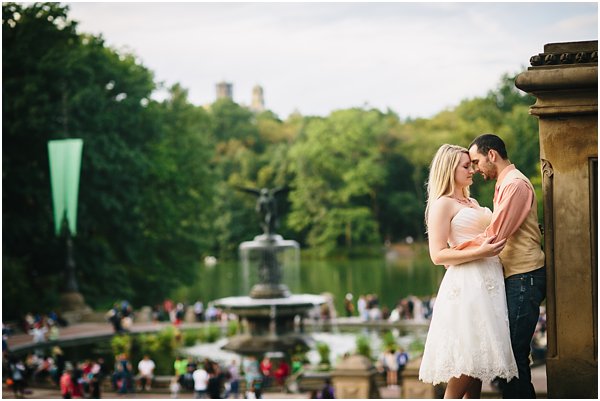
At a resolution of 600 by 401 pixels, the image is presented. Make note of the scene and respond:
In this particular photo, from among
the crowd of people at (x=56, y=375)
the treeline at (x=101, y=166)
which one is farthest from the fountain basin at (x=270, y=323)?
the treeline at (x=101, y=166)

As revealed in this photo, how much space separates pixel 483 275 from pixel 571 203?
64cm

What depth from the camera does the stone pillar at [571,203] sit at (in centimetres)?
624

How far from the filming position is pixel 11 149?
130 ft

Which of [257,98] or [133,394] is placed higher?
[257,98]

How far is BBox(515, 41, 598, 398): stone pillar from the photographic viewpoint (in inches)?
246

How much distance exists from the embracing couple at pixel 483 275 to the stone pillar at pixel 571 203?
117 millimetres

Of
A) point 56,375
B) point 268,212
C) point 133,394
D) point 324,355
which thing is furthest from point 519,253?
point 268,212

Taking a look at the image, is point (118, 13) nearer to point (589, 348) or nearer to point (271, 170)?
point (271, 170)

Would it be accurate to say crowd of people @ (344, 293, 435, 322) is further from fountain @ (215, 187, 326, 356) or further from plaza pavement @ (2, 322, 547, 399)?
fountain @ (215, 187, 326, 356)

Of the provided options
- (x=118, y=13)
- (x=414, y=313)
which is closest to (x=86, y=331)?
(x=414, y=313)

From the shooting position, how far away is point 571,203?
20.8 ft

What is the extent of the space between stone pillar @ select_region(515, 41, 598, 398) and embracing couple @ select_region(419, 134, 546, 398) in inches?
4.6

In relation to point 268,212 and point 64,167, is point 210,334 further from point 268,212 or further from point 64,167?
point 64,167

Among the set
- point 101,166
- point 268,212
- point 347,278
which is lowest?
point 347,278
